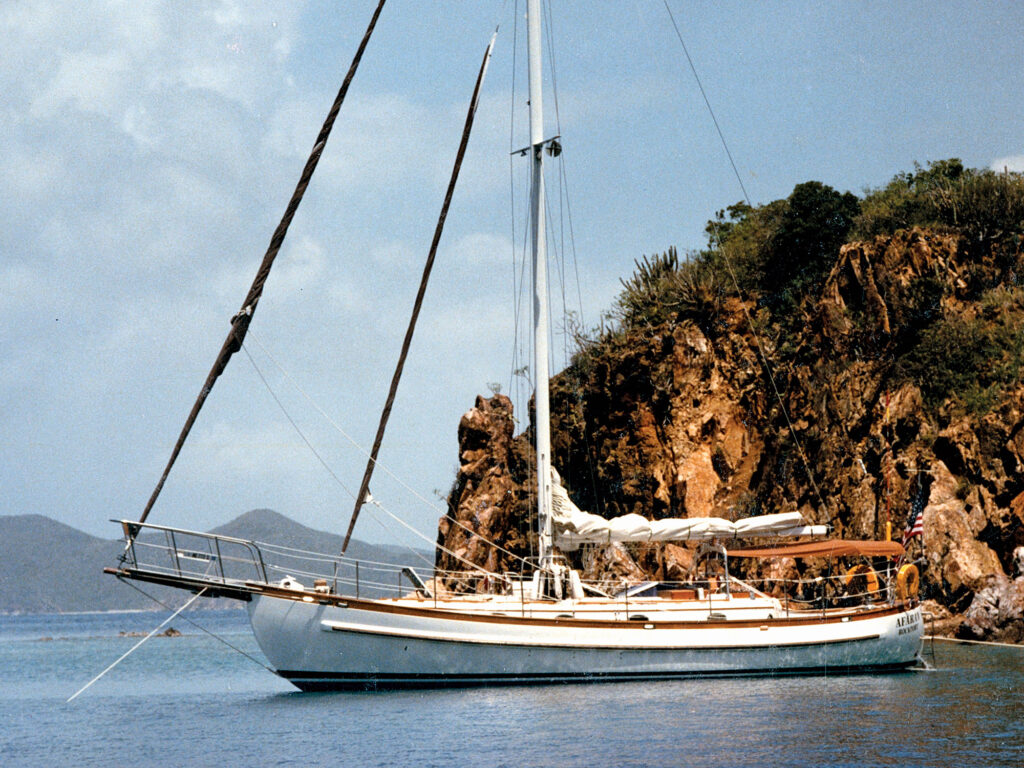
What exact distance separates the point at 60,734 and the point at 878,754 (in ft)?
53.4

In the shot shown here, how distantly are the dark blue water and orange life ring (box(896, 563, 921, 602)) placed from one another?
5.94 feet

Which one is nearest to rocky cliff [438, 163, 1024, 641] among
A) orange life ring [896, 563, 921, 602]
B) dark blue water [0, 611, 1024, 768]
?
orange life ring [896, 563, 921, 602]

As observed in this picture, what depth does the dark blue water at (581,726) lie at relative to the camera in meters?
16.4

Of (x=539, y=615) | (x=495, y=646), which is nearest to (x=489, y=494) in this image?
(x=539, y=615)

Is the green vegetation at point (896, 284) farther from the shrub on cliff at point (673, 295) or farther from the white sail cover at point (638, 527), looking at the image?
the white sail cover at point (638, 527)

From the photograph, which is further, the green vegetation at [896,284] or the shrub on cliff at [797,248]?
the shrub on cliff at [797,248]

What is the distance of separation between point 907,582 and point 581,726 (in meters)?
12.1

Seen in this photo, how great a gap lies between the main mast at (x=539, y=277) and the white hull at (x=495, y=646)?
232cm

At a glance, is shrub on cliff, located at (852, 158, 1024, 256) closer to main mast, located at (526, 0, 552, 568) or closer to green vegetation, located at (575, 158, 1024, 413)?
green vegetation, located at (575, 158, 1024, 413)

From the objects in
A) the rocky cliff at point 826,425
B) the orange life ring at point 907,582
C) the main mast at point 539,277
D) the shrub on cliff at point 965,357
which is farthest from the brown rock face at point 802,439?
the main mast at point 539,277

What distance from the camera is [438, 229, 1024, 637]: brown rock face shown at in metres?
34.9

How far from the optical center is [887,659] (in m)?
26.1

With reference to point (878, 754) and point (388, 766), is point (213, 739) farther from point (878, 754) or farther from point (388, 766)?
point (878, 754)

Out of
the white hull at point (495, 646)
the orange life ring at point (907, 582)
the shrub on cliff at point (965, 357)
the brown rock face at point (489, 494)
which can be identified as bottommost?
the white hull at point (495, 646)
